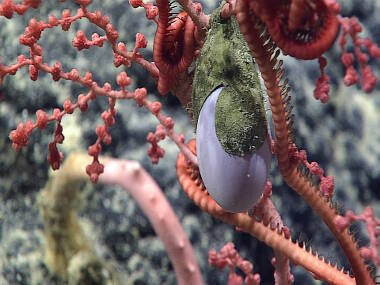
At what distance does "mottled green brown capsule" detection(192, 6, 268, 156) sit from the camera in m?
0.73

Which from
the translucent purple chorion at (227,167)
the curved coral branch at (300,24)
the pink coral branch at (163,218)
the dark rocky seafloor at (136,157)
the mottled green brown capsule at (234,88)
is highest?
the curved coral branch at (300,24)

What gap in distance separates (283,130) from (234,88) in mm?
92

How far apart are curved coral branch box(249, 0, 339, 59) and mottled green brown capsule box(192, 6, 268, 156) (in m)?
0.12

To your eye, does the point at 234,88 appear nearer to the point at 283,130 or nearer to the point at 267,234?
the point at 283,130

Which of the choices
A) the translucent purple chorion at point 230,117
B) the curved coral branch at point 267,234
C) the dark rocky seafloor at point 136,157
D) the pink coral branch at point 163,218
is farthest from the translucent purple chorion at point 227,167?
the dark rocky seafloor at point 136,157

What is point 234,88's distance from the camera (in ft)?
2.41

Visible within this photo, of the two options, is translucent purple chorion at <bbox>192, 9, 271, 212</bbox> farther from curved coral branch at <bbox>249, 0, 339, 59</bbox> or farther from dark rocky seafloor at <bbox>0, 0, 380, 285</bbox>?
dark rocky seafloor at <bbox>0, 0, 380, 285</bbox>

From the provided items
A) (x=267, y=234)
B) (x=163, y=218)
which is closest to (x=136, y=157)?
(x=163, y=218)

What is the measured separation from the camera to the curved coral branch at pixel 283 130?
65cm

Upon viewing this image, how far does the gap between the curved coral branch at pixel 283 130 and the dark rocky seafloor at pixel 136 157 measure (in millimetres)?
787

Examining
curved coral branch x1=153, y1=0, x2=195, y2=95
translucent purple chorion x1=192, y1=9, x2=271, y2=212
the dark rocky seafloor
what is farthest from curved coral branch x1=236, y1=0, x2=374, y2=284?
the dark rocky seafloor

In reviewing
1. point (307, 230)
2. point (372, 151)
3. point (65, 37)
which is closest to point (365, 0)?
point (372, 151)

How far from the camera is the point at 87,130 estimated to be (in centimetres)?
174

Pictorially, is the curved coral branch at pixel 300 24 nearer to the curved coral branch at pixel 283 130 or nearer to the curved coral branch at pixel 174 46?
the curved coral branch at pixel 283 130
